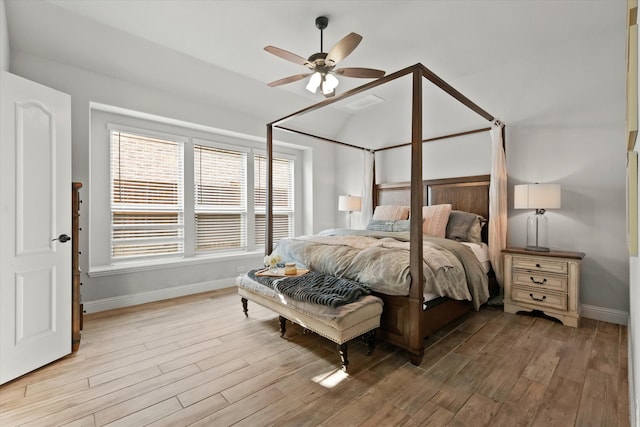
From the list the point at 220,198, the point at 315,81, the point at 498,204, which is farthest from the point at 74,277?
the point at 498,204

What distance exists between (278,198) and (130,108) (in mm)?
2717

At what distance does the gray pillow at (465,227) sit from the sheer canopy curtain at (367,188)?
1607mm

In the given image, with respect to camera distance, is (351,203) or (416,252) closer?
(416,252)

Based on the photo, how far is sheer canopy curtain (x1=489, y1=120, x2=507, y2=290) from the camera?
137 inches

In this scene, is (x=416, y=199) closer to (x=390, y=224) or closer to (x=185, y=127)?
(x=390, y=224)

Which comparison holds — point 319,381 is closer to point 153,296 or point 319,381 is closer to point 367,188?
point 153,296

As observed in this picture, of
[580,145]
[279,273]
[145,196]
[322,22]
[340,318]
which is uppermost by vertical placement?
[322,22]

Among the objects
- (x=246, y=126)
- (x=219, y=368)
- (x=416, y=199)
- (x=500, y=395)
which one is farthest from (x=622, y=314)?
(x=246, y=126)

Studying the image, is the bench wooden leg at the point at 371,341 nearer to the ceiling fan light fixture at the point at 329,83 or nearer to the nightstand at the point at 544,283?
the nightstand at the point at 544,283

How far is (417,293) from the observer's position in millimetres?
2176

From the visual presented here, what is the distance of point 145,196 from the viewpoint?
395cm

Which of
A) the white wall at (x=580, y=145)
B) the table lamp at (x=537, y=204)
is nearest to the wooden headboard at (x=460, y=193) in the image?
the white wall at (x=580, y=145)

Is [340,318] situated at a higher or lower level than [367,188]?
lower

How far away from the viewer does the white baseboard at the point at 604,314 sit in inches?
117
